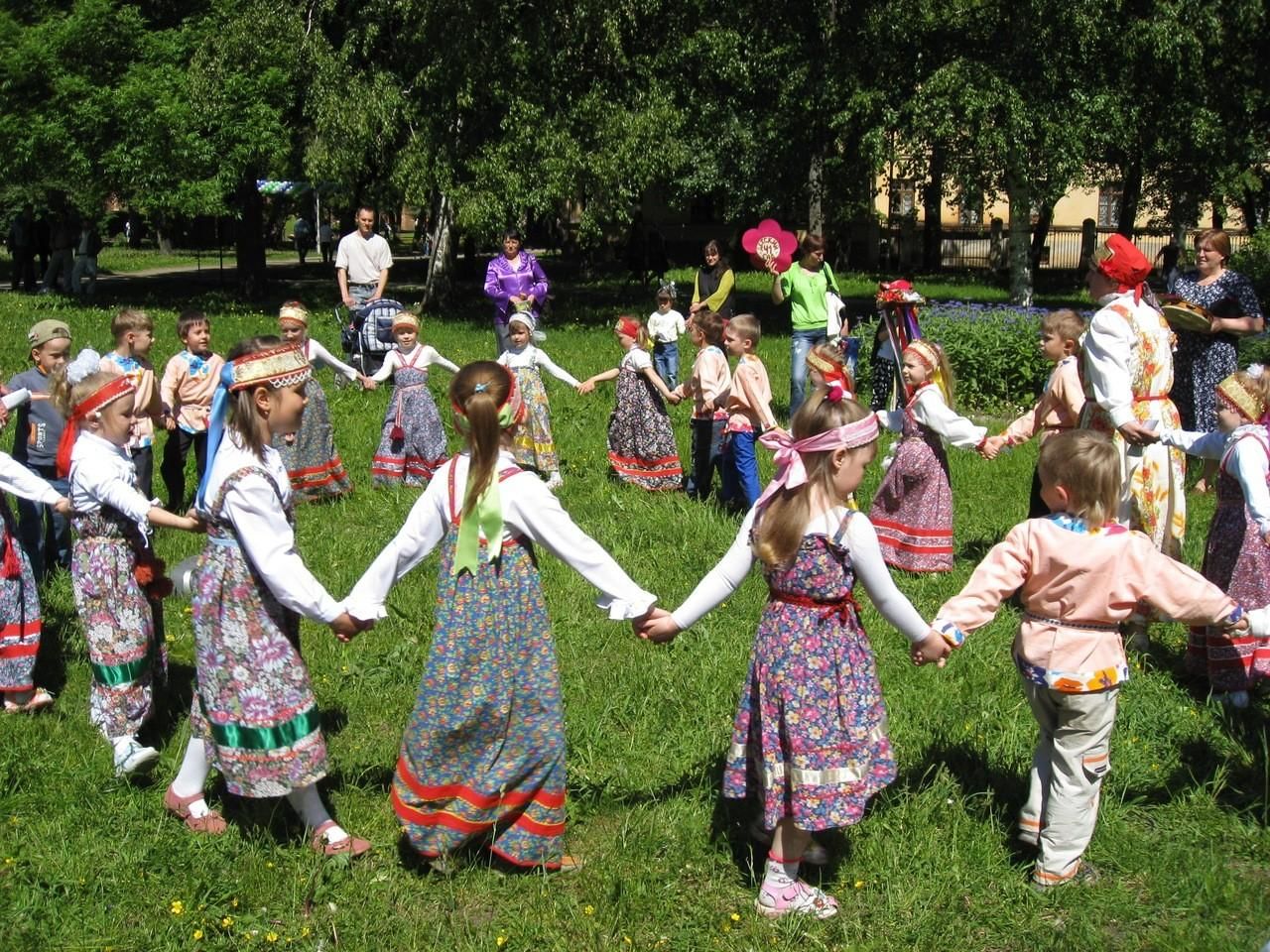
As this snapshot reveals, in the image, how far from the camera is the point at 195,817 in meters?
4.77

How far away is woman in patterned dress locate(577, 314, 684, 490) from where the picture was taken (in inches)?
392

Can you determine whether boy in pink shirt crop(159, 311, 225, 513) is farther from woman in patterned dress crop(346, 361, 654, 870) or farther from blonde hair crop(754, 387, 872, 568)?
blonde hair crop(754, 387, 872, 568)

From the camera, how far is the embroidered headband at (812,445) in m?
4.09

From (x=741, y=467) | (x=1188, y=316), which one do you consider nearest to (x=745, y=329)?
(x=741, y=467)

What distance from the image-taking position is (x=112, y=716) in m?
5.26

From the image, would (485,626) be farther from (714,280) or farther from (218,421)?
(714,280)

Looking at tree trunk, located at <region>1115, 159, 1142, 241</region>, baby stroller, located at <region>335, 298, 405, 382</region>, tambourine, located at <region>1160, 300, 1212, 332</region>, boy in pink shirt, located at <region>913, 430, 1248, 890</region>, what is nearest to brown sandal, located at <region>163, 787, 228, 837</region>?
boy in pink shirt, located at <region>913, 430, 1248, 890</region>

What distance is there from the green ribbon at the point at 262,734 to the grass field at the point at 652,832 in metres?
0.47

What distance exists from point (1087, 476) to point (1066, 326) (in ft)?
10.5

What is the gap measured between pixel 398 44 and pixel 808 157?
7599 millimetres

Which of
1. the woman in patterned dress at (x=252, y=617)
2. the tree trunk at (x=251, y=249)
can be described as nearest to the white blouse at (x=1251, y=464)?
the woman in patterned dress at (x=252, y=617)

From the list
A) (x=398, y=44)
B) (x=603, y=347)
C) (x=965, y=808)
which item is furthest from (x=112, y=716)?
(x=398, y=44)

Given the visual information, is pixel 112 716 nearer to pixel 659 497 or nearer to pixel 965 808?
pixel 965 808

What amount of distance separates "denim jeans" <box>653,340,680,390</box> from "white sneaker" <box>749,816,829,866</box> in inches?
342
